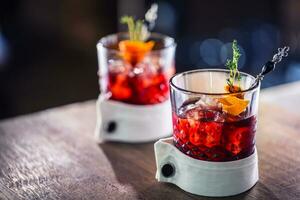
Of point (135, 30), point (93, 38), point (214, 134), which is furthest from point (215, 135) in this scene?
point (93, 38)

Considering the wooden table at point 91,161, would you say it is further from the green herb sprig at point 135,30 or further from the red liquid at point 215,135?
the green herb sprig at point 135,30

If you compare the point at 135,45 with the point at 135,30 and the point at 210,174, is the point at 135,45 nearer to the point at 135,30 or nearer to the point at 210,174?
the point at 135,30

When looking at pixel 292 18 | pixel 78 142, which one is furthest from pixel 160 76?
pixel 292 18

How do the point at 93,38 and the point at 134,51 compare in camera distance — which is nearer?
the point at 134,51

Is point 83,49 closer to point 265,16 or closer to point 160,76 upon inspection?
point 265,16

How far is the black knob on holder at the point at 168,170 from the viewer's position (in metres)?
1.03

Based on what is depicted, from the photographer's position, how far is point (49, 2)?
2980 millimetres

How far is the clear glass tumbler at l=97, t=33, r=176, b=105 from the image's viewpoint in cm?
124

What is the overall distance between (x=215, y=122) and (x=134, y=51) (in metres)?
0.35

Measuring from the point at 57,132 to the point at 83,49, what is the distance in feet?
6.20

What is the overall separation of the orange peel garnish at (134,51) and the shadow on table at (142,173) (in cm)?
19

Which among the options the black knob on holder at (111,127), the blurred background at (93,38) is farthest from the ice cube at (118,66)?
the blurred background at (93,38)

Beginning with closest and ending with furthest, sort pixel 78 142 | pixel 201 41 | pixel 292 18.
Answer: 1. pixel 78 142
2. pixel 292 18
3. pixel 201 41

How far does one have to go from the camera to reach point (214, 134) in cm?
96
